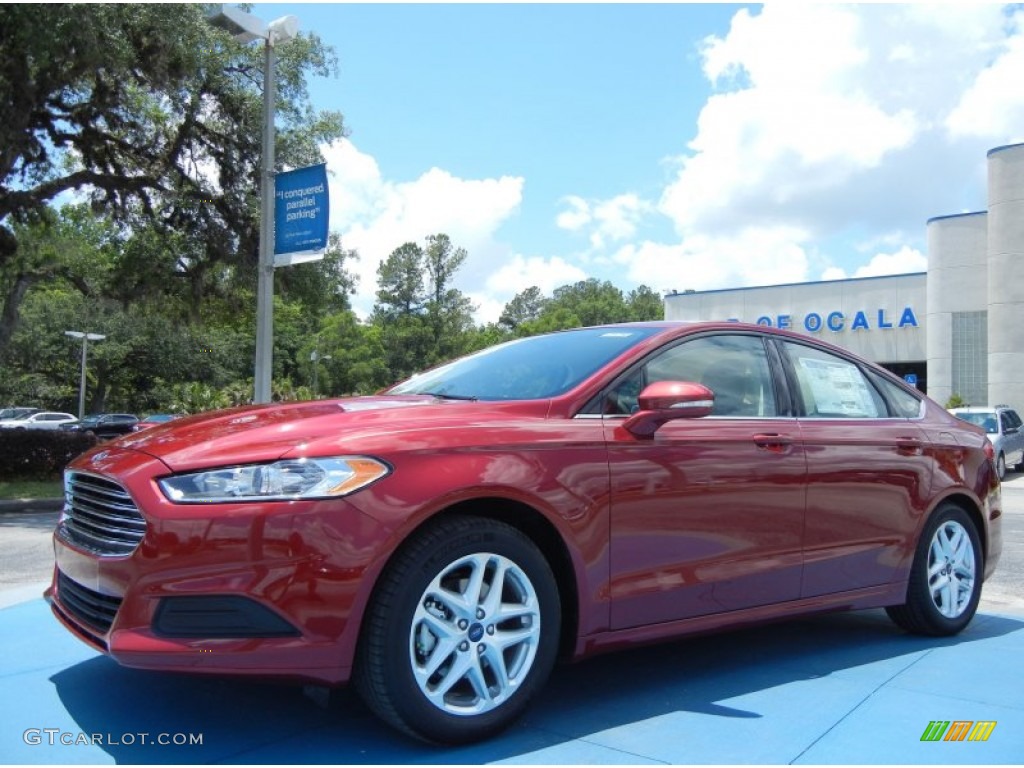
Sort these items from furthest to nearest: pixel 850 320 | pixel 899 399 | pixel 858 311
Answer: pixel 850 320, pixel 858 311, pixel 899 399

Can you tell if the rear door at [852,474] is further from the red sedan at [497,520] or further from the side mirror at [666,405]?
the side mirror at [666,405]

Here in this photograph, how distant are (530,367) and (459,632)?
53.6 inches

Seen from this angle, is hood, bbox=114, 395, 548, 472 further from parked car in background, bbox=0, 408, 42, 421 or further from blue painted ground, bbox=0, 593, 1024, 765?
parked car in background, bbox=0, 408, 42, 421

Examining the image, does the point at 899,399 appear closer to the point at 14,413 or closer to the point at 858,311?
the point at 858,311

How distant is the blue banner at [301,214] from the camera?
38.7 feet

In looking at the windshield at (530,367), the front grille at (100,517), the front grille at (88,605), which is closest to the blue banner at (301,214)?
the windshield at (530,367)

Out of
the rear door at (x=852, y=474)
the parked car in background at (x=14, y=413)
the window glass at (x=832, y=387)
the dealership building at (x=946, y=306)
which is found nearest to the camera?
the rear door at (x=852, y=474)

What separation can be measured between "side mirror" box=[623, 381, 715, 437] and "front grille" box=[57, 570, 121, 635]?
6.43 feet

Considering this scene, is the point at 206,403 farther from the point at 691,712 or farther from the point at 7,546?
the point at 691,712

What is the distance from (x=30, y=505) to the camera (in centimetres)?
1345

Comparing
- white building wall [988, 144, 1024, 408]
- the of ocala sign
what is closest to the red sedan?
white building wall [988, 144, 1024, 408]

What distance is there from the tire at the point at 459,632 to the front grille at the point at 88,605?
84 cm

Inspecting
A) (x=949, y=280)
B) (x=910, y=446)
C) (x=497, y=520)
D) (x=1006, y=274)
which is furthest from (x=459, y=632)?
(x=949, y=280)

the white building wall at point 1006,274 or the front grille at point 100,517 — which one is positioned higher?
the white building wall at point 1006,274
